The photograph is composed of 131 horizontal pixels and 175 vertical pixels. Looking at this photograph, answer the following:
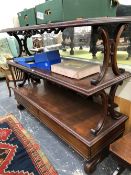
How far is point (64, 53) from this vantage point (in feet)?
6.07

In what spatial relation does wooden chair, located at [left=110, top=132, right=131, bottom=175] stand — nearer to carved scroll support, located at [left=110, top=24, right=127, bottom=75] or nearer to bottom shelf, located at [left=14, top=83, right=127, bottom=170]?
bottom shelf, located at [left=14, top=83, right=127, bottom=170]

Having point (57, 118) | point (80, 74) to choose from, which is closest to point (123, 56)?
point (80, 74)

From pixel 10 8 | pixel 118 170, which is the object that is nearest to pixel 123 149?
pixel 118 170

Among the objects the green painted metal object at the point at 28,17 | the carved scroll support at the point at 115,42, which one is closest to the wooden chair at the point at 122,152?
the carved scroll support at the point at 115,42

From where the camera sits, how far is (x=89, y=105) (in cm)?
142

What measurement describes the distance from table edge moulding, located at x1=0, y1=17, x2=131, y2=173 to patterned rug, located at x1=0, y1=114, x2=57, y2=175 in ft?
0.75

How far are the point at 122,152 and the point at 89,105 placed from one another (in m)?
0.53

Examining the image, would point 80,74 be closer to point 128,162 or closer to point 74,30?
point 128,162

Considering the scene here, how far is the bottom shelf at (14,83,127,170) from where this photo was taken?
3.50 ft

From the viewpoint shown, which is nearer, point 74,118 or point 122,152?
point 122,152

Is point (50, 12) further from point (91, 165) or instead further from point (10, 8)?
point (10, 8)

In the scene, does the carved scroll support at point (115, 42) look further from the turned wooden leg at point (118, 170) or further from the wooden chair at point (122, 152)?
the turned wooden leg at point (118, 170)

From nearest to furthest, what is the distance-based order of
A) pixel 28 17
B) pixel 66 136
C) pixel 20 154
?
pixel 66 136
pixel 20 154
pixel 28 17

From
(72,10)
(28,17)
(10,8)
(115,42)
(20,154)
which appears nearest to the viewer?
(115,42)
